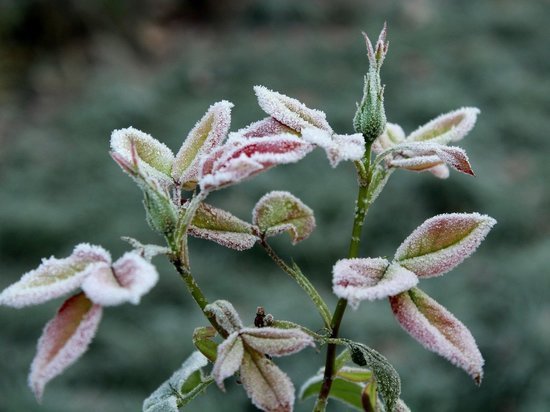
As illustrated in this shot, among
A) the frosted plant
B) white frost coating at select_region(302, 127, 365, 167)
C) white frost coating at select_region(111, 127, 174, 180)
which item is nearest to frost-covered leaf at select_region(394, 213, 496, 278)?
the frosted plant

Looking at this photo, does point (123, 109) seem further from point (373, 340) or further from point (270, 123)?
point (270, 123)

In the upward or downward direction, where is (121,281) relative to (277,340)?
upward

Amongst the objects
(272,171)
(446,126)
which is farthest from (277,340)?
(272,171)

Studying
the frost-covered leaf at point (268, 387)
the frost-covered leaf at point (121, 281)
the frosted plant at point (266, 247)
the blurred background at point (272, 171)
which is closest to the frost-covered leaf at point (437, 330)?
the frosted plant at point (266, 247)

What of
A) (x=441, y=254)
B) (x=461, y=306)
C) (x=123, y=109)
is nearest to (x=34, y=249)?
(x=123, y=109)

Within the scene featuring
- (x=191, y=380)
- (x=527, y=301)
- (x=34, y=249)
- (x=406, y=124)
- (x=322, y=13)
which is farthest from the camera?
(x=322, y=13)

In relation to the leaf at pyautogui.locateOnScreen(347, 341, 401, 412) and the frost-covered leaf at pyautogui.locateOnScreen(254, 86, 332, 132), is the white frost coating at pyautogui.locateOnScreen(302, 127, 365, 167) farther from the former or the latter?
the leaf at pyautogui.locateOnScreen(347, 341, 401, 412)

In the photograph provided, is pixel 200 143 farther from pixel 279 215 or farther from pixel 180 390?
pixel 180 390
